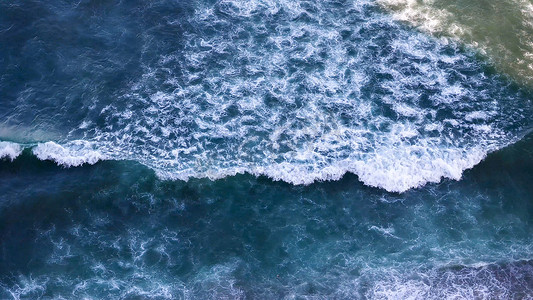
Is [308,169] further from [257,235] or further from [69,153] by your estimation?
[69,153]

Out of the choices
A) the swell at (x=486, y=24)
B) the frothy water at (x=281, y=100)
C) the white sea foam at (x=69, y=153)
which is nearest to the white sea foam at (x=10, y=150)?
the white sea foam at (x=69, y=153)

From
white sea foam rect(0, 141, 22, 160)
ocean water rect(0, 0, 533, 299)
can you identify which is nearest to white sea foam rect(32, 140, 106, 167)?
ocean water rect(0, 0, 533, 299)

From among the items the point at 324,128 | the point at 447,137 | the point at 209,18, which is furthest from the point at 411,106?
the point at 209,18

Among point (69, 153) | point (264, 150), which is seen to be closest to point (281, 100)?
point (264, 150)

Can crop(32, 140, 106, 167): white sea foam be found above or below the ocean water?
below

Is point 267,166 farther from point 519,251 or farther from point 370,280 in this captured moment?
point 519,251

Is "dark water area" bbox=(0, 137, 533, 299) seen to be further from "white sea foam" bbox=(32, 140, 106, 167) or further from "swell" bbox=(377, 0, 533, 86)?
"swell" bbox=(377, 0, 533, 86)
